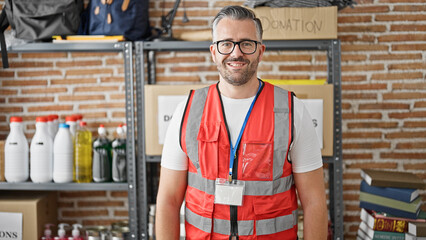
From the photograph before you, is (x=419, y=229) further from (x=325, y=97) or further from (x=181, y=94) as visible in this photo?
(x=181, y=94)

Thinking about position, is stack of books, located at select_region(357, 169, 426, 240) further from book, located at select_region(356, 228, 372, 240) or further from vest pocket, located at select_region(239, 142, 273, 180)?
vest pocket, located at select_region(239, 142, 273, 180)

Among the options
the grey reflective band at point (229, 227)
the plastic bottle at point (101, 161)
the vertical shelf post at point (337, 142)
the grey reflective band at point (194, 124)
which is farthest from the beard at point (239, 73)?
the plastic bottle at point (101, 161)

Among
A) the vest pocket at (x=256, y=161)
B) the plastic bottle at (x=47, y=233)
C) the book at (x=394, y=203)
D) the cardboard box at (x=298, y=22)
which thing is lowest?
the plastic bottle at (x=47, y=233)

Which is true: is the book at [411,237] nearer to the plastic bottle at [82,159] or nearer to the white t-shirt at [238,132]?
the white t-shirt at [238,132]

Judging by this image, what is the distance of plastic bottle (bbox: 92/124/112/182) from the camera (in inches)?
90.2

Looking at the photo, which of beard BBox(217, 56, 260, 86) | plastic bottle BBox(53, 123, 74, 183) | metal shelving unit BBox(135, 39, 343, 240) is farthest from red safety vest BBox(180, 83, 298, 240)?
plastic bottle BBox(53, 123, 74, 183)

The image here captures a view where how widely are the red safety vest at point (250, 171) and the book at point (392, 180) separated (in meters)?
0.97

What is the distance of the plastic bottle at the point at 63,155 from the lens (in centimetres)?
224

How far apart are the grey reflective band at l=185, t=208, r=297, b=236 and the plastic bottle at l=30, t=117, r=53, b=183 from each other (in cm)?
120

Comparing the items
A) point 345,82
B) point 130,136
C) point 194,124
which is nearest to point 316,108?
point 345,82

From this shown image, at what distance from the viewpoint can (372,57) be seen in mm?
2562

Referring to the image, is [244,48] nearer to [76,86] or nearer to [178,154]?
[178,154]

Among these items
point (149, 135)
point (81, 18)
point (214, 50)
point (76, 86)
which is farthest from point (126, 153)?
point (214, 50)

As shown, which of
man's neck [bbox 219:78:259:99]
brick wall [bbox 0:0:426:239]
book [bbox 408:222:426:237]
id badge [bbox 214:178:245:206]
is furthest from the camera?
brick wall [bbox 0:0:426:239]
